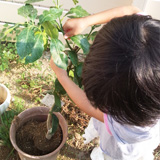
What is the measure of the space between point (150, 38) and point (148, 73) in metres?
0.11

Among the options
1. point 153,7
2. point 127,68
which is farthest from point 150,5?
point 127,68

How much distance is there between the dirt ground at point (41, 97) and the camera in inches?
67.8

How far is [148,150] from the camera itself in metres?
1.24

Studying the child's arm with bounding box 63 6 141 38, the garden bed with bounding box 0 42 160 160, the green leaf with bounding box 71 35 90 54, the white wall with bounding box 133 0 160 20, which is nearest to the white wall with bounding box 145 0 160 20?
the white wall with bounding box 133 0 160 20

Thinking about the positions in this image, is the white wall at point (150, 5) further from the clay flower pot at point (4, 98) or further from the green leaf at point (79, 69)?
the clay flower pot at point (4, 98)

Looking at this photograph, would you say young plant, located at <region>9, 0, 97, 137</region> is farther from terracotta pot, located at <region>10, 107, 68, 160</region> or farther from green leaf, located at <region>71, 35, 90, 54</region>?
terracotta pot, located at <region>10, 107, 68, 160</region>

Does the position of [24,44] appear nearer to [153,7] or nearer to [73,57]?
[73,57]

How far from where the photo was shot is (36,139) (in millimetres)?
1506

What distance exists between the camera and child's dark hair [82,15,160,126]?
700 millimetres

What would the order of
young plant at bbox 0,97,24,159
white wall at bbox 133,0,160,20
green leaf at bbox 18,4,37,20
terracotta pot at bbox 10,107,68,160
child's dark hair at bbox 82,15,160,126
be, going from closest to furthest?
child's dark hair at bbox 82,15,160,126
green leaf at bbox 18,4,37,20
terracotta pot at bbox 10,107,68,160
young plant at bbox 0,97,24,159
white wall at bbox 133,0,160,20

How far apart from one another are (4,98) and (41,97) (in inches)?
12.5

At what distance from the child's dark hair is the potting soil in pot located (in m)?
0.79

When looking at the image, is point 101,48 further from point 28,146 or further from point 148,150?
point 28,146

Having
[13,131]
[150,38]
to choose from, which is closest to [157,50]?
[150,38]
